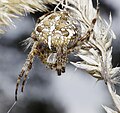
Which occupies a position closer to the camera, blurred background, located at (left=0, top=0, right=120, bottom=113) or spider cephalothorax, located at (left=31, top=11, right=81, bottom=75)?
spider cephalothorax, located at (left=31, top=11, right=81, bottom=75)

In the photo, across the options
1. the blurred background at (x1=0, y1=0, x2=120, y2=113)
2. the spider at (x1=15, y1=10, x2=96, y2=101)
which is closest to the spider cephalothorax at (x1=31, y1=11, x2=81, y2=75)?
the spider at (x1=15, y1=10, x2=96, y2=101)

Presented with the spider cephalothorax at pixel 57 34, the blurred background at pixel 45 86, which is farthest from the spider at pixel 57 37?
the blurred background at pixel 45 86

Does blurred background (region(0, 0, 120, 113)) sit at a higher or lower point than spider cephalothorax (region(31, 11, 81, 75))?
lower

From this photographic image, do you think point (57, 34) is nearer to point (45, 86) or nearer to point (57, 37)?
point (57, 37)

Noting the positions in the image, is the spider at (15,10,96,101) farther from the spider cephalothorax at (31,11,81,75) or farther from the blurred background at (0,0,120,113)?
the blurred background at (0,0,120,113)

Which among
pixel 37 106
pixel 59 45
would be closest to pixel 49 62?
pixel 59 45

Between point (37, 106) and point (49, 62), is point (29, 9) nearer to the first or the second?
point (49, 62)

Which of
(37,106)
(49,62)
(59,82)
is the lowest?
(37,106)

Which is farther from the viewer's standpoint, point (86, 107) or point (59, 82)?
point (59, 82)
